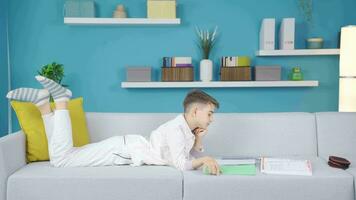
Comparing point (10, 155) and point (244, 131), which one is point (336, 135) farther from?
point (10, 155)

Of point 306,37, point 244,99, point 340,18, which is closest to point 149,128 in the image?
point 244,99

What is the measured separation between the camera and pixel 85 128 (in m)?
2.67

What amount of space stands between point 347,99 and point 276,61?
83 centimetres

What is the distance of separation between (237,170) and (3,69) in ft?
9.48

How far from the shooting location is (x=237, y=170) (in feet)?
7.32

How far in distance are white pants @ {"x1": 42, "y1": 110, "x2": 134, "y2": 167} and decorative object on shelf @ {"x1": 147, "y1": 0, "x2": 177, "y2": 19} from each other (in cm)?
201

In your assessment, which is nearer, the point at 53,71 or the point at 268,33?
the point at 53,71

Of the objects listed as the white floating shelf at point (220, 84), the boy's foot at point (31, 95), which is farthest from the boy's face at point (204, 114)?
the white floating shelf at point (220, 84)

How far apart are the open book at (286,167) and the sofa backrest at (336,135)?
44 centimetres

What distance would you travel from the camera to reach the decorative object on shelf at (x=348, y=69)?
12.6 feet

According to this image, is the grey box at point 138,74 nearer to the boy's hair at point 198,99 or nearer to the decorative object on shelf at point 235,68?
the decorative object on shelf at point 235,68

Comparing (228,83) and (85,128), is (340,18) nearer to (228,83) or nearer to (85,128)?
(228,83)

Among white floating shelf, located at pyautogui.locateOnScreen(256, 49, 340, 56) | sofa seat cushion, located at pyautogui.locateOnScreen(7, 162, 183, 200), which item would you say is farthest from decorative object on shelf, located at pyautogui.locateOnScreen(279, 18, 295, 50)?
sofa seat cushion, located at pyautogui.locateOnScreen(7, 162, 183, 200)

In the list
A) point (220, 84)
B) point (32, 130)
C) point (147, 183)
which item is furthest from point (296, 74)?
point (32, 130)
